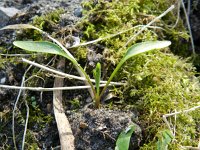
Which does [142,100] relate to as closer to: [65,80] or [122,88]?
[122,88]

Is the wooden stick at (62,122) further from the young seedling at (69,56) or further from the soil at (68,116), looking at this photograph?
the young seedling at (69,56)

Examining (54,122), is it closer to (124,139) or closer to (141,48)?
(124,139)

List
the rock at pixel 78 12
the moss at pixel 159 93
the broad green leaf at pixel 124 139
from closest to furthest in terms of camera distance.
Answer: the broad green leaf at pixel 124 139 < the moss at pixel 159 93 < the rock at pixel 78 12

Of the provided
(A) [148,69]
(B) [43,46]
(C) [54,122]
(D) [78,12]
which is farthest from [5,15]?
(A) [148,69]

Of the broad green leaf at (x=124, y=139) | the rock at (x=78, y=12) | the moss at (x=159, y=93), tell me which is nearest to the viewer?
the broad green leaf at (x=124, y=139)

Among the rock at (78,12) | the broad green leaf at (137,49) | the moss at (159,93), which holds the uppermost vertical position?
the rock at (78,12)

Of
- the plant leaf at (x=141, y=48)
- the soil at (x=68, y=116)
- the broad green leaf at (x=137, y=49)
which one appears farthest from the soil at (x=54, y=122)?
the plant leaf at (x=141, y=48)

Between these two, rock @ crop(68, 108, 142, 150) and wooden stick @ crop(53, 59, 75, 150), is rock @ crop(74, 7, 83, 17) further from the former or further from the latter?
rock @ crop(68, 108, 142, 150)

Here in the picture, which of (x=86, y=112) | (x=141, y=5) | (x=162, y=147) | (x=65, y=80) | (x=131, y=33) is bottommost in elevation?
(x=162, y=147)

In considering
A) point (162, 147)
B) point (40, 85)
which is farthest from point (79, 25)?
point (162, 147)
